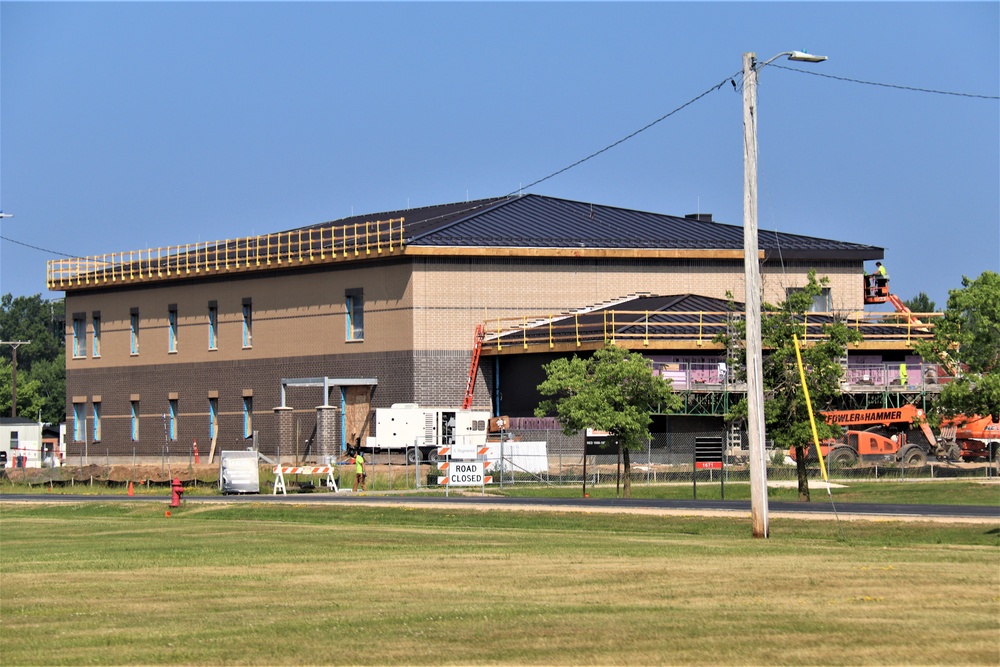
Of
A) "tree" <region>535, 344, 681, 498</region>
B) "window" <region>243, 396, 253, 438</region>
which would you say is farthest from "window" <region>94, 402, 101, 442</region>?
"tree" <region>535, 344, 681, 498</region>

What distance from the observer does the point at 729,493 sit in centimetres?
4244

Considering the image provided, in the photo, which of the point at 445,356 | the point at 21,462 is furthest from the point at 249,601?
the point at 21,462

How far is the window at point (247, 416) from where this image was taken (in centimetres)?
7006

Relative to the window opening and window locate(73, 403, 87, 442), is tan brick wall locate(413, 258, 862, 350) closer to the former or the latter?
the window opening

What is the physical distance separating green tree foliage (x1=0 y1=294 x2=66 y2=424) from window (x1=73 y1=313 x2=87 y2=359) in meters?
64.3

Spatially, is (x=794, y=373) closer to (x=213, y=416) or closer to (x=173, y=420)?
(x=213, y=416)

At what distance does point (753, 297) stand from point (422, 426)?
36200mm

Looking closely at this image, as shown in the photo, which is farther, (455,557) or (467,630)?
(455,557)

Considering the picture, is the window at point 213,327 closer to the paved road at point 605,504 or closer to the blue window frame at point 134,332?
the blue window frame at point 134,332

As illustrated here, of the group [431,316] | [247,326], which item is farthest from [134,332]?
[431,316]

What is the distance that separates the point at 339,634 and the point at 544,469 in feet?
129

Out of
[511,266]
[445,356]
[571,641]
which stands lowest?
[571,641]

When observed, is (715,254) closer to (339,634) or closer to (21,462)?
(21,462)

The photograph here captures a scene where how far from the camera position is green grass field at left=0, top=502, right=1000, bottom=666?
43.4 feet
